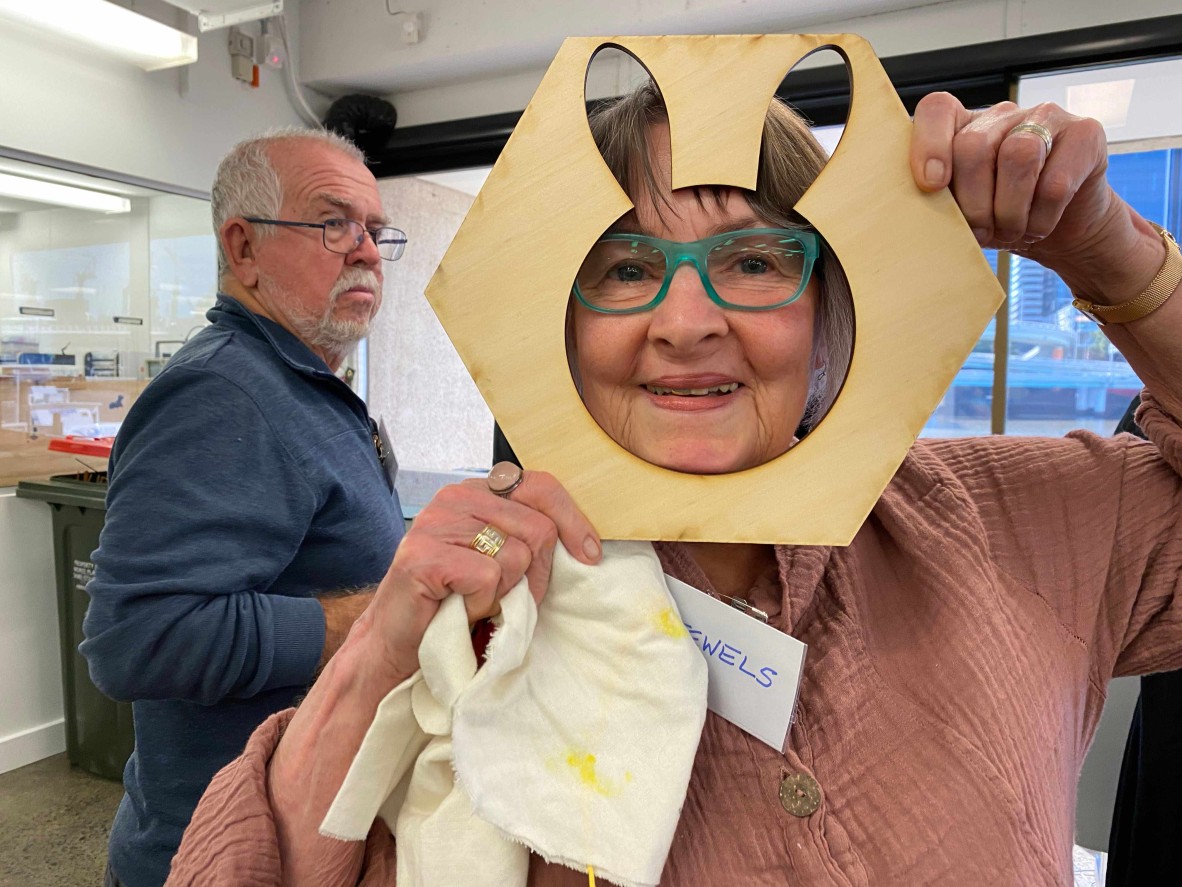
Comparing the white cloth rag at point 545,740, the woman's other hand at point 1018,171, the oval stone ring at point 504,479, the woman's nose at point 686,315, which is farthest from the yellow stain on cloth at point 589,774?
the woman's other hand at point 1018,171

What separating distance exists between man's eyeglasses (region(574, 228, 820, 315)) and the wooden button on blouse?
16.1 inches

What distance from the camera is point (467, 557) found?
611mm

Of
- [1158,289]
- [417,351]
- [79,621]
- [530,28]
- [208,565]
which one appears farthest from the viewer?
[417,351]

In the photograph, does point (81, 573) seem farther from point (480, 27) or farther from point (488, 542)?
point (488, 542)

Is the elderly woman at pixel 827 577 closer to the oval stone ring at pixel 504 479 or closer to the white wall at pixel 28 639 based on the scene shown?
Result: the oval stone ring at pixel 504 479

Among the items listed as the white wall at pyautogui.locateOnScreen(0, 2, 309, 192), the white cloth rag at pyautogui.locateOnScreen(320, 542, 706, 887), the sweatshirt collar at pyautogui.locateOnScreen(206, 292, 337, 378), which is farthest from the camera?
the white wall at pyautogui.locateOnScreen(0, 2, 309, 192)

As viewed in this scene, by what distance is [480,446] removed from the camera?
531 cm

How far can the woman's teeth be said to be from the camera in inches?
28.1

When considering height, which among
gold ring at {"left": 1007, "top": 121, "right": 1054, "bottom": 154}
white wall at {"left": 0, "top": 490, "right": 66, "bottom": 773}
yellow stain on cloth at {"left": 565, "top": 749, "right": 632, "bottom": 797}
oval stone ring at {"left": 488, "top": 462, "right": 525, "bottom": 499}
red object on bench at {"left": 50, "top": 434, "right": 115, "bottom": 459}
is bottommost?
white wall at {"left": 0, "top": 490, "right": 66, "bottom": 773}

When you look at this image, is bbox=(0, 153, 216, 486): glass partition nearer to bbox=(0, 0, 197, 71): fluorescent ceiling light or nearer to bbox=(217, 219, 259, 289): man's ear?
bbox=(0, 0, 197, 71): fluorescent ceiling light

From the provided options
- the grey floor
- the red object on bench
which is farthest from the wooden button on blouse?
the red object on bench

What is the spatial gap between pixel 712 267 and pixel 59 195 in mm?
3201

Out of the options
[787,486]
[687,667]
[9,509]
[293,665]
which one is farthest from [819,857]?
[9,509]

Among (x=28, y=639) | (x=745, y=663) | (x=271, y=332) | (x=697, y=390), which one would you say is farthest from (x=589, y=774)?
(x=28, y=639)
